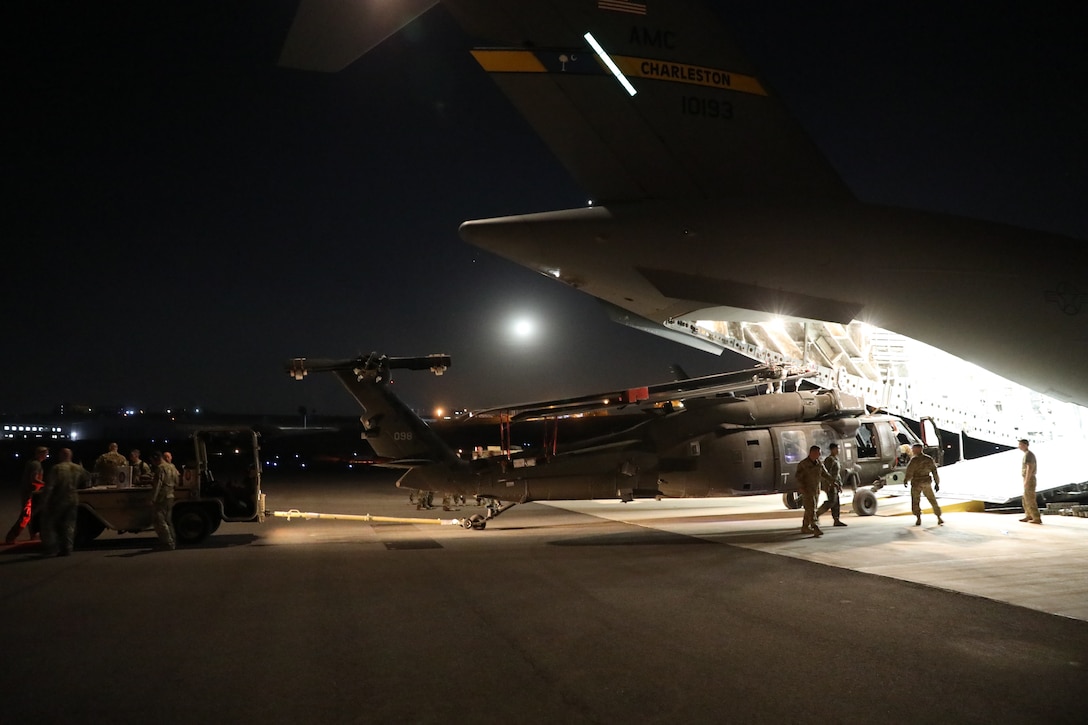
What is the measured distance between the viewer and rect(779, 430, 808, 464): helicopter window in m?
14.3

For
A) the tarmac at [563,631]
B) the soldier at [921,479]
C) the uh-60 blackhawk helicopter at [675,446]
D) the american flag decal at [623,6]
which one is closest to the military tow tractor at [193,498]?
the tarmac at [563,631]

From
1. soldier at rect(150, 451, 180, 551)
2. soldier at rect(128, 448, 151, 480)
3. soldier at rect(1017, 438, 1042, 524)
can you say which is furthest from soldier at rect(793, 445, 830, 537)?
soldier at rect(128, 448, 151, 480)

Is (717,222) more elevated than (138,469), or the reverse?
(717,222)

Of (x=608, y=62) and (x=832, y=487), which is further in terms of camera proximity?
(x=832, y=487)

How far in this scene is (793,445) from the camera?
14406 millimetres

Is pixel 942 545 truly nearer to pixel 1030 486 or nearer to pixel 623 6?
pixel 1030 486

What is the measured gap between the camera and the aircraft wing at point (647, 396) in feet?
44.6

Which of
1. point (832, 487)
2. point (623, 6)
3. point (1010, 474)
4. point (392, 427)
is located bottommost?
point (1010, 474)

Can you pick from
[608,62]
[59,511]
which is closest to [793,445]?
[608,62]

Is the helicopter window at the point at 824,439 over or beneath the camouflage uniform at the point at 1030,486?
over

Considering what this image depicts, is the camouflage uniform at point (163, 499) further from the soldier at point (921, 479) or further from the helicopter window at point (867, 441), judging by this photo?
the helicopter window at point (867, 441)

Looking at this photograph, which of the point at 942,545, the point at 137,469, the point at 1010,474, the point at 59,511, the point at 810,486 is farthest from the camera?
the point at 1010,474

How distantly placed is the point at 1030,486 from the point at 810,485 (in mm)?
3684

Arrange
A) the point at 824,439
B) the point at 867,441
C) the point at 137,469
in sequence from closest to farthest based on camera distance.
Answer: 1. the point at 137,469
2. the point at 824,439
3. the point at 867,441
